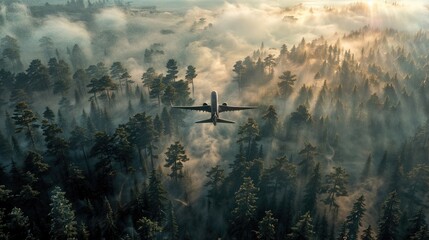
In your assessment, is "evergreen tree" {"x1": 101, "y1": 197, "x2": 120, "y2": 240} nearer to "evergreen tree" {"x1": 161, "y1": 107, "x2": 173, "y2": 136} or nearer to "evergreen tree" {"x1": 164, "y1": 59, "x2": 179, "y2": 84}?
"evergreen tree" {"x1": 161, "y1": 107, "x2": 173, "y2": 136}

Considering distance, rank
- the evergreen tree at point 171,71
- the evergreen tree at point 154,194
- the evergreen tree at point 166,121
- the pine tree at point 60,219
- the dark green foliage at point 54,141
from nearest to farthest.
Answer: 1. the pine tree at point 60,219
2. the evergreen tree at point 154,194
3. the dark green foliage at point 54,141
4. the evergreen tree at point 166,121
5. the evergreen tree at point 171,71

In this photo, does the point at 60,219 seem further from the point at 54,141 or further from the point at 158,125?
the point at 158,125

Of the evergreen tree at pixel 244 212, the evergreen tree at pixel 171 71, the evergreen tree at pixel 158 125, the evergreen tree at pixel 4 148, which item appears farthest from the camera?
the evergreen tree at pixel 171 71

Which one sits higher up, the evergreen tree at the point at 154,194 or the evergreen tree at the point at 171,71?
the evergreen tree at the point at 171,71

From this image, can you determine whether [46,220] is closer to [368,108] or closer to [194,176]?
[194,176]

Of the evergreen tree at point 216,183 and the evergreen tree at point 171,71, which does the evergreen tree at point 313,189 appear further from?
the evergreen tree at point 171,71

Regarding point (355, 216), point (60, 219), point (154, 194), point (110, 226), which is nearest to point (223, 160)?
point (154, 194)

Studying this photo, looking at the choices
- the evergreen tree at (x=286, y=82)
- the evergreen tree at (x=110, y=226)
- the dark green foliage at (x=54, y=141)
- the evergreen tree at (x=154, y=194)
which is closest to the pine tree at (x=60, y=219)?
the evergreen tree at (x=110, y=226)

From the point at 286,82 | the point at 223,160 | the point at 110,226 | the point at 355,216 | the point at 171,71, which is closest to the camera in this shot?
the point at 355,216

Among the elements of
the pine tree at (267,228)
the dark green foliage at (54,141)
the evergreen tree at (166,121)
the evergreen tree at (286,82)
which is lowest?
the pine tree at (267,228)
